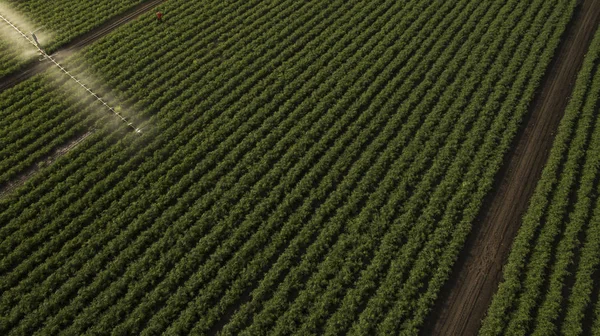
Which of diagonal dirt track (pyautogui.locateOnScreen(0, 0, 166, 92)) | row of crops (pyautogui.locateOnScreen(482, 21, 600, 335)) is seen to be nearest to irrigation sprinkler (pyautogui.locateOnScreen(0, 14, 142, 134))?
diagonal dirt track (pyautogui.locateOnScreen(0, 0, 166, 92))

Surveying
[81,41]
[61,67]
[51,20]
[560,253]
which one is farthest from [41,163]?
[560,253]

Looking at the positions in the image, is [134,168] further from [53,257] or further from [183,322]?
[183,322]

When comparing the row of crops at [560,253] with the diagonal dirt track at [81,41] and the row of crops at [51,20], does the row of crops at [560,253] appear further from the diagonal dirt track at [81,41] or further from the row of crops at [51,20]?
the row of crops at [51,20]

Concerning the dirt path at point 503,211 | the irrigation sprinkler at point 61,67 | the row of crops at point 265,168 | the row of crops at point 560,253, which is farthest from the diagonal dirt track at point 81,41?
the row of crops at point 560,253

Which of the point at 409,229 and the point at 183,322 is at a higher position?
the point at 409,229

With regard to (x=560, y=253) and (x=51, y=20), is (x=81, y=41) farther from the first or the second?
(x=560, y=253)

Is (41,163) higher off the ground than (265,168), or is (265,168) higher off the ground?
(265,168)

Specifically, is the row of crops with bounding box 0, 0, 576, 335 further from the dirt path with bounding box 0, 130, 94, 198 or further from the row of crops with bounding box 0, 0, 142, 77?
the row of crops with bounding box 0, 0, 142, 77

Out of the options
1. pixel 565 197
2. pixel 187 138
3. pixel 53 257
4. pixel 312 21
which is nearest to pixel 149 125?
pixel 187 138
